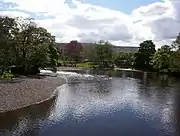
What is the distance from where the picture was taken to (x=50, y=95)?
43688mm

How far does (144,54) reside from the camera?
4951 inches

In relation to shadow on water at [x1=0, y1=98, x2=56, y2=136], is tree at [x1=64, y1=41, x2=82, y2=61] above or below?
above

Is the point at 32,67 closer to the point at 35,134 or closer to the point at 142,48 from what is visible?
the point at 35,134

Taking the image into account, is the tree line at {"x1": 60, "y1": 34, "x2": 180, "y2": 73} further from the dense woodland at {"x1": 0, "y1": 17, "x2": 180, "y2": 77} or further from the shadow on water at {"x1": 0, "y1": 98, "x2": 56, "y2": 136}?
the shadow on water at {"x1": 0, "y1": 98, "x2": 56, "y2": 136}

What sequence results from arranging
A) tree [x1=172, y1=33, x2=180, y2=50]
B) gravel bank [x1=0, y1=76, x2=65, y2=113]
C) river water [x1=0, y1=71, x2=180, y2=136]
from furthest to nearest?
tree [x1=172, y1=33, x2=180, y2=50] → gravel bank [x1=0, y1=76, x2=65, y2=113] → river water [x1=0, y1=71, x2=180, y2=136]

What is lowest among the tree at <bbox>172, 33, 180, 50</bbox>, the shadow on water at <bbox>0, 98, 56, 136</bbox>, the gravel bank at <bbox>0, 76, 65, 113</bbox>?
the shadow on water at <bbox>0, 98, 56, 136</bbox>

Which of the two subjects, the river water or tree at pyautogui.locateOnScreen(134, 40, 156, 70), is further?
tree at pyautogui.locateOnScreen(134, 40, 156, 70)

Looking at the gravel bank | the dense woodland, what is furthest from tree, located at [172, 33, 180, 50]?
the gravel bank

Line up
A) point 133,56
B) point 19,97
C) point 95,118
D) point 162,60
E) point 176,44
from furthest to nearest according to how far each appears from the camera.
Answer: point 133,56, point 162,60, point 176,44, point 19,97, point 95,118

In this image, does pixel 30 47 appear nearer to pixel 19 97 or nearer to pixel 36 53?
pixel 36 53

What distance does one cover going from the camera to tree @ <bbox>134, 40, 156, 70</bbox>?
124875 mm

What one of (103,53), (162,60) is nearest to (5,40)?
(162,60)

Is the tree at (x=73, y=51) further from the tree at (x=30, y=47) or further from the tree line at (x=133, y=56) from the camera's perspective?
the tree at (x=30, y=47)

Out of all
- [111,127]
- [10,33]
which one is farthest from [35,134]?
[10,33]
